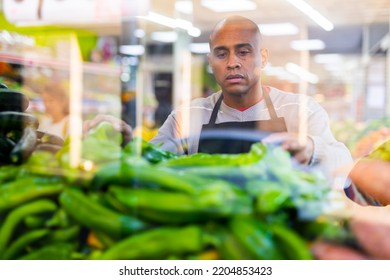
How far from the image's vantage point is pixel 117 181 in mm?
2469

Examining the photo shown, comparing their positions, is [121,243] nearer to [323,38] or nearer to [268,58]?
[268,58]

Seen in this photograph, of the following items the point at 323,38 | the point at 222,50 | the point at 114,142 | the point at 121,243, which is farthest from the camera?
the point at 323,38

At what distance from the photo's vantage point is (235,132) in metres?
2.84

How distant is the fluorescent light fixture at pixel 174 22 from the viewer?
116 inches

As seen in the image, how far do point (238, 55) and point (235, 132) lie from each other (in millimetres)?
348

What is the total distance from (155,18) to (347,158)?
107cm

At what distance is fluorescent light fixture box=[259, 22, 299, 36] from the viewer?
2918mm

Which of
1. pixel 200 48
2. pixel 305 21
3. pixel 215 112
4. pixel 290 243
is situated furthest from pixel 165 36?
pixel 290 243

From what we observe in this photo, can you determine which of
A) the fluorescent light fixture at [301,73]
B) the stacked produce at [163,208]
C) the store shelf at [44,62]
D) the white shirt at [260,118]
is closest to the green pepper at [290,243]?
the stacked produce at [163,208]

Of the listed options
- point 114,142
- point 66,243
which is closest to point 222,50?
point 114,142

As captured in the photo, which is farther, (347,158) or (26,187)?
(347,158)

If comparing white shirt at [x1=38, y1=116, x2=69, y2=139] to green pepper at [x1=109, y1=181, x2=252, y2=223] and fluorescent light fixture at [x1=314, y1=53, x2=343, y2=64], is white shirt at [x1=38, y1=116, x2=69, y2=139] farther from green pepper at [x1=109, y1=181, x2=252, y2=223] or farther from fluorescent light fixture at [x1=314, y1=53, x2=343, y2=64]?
fluorescent light fixture at [x1=314, y1=53, x2=343, y2=64]

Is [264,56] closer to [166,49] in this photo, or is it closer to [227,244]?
[166,49]

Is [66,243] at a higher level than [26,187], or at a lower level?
lower
